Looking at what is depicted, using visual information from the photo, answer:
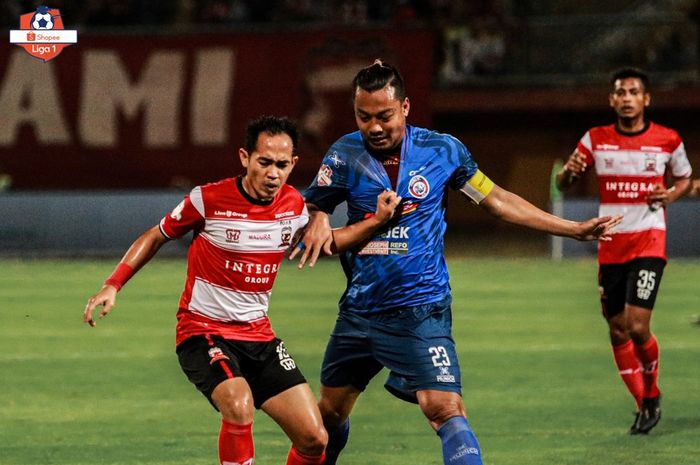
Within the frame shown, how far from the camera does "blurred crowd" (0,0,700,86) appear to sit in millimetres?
25672

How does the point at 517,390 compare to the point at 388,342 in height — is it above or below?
below

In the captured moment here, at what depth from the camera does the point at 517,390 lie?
9.79m

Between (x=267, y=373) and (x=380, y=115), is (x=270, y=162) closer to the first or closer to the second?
(x=380, y=115)

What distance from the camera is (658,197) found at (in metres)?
8.55

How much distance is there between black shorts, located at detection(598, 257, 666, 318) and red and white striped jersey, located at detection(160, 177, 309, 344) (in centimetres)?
324

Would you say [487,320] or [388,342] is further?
[487,320]

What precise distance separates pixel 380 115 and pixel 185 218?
1157mm

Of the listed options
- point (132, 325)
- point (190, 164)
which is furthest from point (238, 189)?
point (190, 164)

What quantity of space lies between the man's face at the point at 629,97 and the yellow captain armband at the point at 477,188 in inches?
111

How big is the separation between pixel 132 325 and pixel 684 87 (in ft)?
53.0

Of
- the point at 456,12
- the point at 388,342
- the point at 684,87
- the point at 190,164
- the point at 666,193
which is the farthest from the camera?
the point at 456,12

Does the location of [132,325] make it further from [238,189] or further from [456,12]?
[456,12]

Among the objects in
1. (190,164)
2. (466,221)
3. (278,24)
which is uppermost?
(278,24)

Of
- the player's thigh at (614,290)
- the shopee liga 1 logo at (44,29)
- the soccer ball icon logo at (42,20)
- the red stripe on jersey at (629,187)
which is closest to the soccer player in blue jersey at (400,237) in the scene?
the player's thigh at (614,290)
